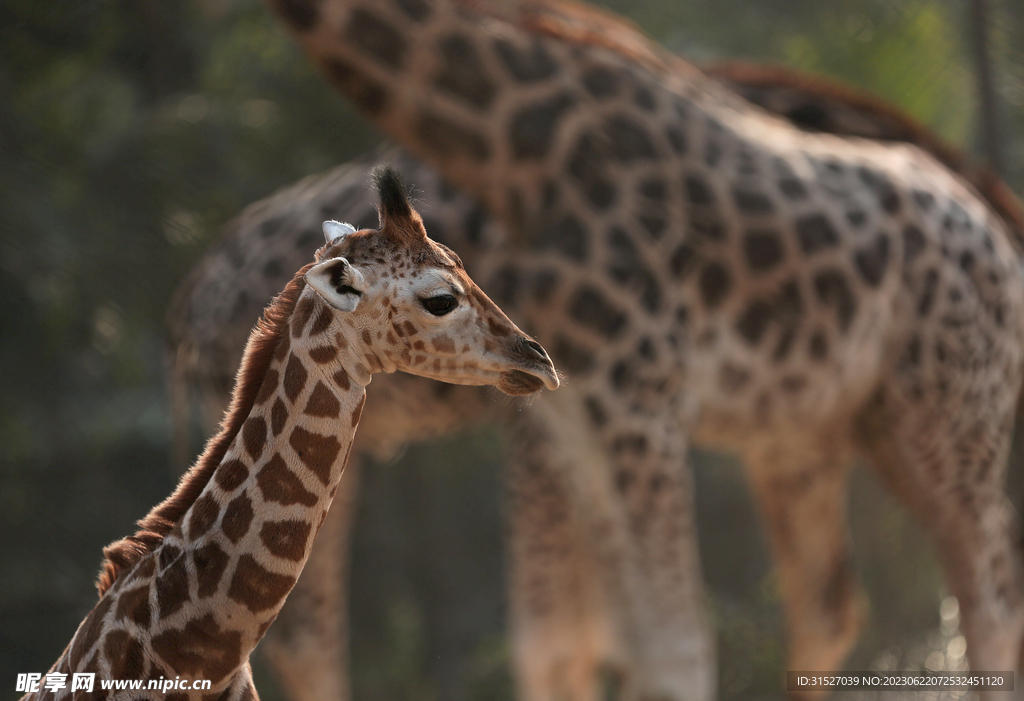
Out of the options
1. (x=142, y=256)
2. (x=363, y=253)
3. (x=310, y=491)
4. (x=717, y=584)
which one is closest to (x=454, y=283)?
(x=363, y=253)

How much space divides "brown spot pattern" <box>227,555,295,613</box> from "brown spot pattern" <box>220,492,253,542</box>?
0.10ft

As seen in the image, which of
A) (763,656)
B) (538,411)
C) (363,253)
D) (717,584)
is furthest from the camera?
(717,584)

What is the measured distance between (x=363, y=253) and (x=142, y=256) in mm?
3500

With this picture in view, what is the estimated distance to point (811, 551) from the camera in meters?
3.26

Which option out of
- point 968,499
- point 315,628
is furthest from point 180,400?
point 968,499

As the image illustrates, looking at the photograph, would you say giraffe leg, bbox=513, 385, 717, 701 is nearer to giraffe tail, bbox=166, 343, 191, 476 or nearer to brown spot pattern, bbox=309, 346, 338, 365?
giraffe tail, bbox=166, 343, 191, 476

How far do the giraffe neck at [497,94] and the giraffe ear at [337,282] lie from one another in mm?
1329

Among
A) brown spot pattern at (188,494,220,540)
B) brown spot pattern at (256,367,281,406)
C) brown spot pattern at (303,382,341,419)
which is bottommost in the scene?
brown spot pattern at (188,494,220,540)

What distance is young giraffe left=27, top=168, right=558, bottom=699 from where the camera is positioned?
3.81 ft

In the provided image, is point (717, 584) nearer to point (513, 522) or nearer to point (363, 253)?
point (513, 522)

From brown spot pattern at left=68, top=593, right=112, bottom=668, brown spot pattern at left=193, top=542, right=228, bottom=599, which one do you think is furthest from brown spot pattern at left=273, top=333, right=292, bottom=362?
brown spot pattern at left=68, top=593, right=112, bottom=668

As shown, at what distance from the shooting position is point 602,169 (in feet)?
8.33

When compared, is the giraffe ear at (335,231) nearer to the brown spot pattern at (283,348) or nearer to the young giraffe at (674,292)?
the brown spot pattern at (283,348)

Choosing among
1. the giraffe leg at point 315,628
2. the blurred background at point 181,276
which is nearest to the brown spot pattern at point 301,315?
the giraffe leg at point 315,628
